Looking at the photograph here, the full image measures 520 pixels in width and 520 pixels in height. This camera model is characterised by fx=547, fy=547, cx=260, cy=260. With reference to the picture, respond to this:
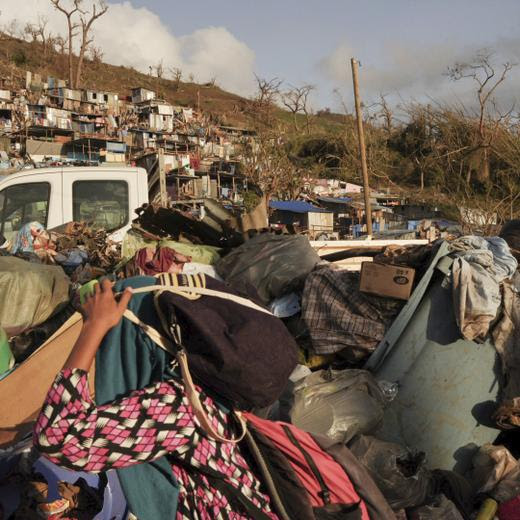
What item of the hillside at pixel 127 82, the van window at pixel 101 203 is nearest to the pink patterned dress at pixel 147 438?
the van window at pixel 101 203

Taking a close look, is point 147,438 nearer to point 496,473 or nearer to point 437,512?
point 437,512

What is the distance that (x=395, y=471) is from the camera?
2381 mm

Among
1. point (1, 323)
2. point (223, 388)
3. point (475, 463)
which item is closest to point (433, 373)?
point (475, 463)

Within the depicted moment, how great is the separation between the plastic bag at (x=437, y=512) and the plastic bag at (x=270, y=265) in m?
1.50

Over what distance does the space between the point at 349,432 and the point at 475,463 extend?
690mm

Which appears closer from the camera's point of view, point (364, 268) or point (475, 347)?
point (475, 347)

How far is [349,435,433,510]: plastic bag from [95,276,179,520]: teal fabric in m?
1.19

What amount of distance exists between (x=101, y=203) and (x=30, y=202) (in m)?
0.68

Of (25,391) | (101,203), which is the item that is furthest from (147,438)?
(101,203)

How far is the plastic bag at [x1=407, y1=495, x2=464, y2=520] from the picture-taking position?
2289 mm

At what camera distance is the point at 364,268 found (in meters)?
3.13

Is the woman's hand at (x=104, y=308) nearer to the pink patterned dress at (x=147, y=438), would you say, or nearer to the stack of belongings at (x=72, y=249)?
the pink patterned dress at (x=147, y=438)

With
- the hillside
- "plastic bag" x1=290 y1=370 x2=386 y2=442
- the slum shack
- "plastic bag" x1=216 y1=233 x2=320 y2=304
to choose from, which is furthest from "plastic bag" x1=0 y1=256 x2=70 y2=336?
the hillside

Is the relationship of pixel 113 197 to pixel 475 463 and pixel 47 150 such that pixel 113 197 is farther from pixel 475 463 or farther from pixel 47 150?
pixel 47 150
